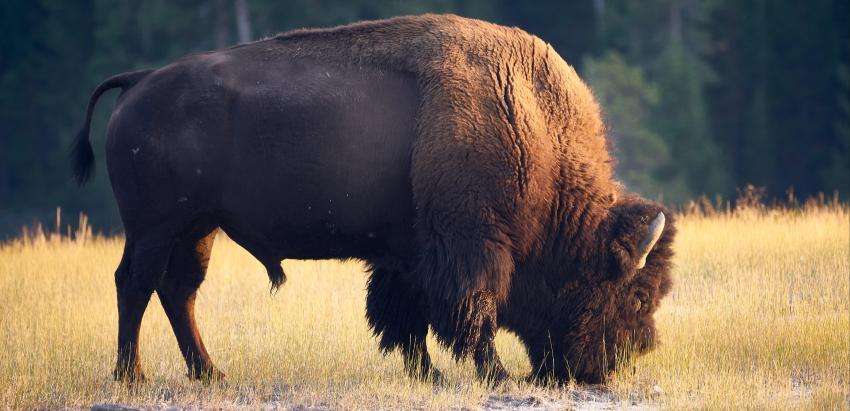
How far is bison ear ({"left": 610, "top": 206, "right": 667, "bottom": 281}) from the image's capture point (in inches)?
295

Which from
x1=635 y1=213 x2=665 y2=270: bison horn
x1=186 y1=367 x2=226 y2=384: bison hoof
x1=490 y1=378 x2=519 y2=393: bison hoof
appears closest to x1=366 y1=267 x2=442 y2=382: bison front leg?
x1=490 y1=378 x2=519 y2=393: bison hoof

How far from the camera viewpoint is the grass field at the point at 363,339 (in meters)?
7.28

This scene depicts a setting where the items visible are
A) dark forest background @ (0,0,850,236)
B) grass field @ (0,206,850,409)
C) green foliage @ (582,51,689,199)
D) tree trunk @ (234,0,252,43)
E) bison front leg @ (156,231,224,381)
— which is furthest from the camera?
dark forest background @ (0,0,850,236)

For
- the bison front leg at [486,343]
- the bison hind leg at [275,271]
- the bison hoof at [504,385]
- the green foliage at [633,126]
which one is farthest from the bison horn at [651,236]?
the green foliage at [633,126]

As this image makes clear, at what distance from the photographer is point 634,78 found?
3759 cm

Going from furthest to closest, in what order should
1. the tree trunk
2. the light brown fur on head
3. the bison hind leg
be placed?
the tree trunk < the bison hind leg < the light brown fur on head

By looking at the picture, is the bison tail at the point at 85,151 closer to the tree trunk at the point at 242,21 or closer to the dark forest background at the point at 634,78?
the dark forest background at the point at 634,78

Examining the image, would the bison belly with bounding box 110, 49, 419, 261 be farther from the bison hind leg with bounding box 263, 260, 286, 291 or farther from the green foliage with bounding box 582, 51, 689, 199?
the green foliage with bounding box 582, 51, 689, 199

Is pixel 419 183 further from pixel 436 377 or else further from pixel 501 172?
pixel 436 377

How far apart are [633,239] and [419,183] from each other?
137 centimetres

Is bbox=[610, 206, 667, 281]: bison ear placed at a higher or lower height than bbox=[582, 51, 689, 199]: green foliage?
lower

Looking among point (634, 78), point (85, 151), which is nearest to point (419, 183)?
point (85, 151)

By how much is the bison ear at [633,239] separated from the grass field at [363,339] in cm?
63

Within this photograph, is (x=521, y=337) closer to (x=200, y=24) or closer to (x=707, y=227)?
(x=707, y=227)
